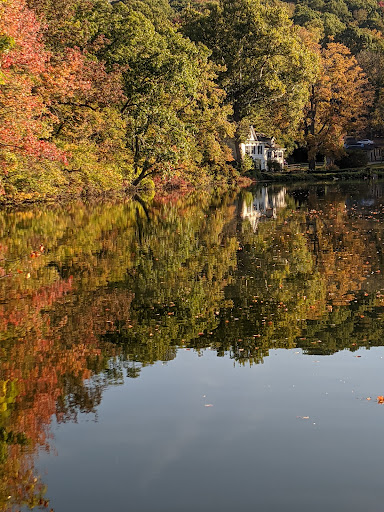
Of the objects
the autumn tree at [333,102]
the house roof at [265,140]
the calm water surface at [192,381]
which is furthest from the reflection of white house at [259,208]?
the house roof at [265,140]

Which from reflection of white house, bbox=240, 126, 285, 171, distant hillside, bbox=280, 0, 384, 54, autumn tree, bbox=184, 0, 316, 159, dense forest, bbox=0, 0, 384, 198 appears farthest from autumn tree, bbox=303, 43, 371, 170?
distant hillside, bbox=280, 0, 384, 54

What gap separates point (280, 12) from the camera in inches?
3046

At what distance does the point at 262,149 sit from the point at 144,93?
5041 centimetres

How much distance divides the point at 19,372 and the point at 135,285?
6644mm

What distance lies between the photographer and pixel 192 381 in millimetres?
9836

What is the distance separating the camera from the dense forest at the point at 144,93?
1307 inches

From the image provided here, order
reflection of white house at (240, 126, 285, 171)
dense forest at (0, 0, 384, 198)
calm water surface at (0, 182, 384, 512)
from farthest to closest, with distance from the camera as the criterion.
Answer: reflection of white house at (240, 126, 285, 171), dense forest at (0, 0, 384, 198), calm water surface at (0, 182, 384, 512)

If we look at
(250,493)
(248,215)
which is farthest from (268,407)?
(248,215)

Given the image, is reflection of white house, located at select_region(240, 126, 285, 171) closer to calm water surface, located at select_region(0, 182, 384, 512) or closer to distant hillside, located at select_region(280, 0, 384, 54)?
distant hillside, located at select_region(280, 0, 384, 54)

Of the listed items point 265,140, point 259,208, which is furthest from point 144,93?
point 265,140

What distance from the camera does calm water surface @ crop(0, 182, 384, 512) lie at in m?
6.73

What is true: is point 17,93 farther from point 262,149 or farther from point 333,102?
point 262,149

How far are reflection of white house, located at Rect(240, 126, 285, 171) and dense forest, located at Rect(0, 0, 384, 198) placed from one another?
4.97 meters

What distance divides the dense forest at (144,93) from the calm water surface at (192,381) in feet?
34.6
